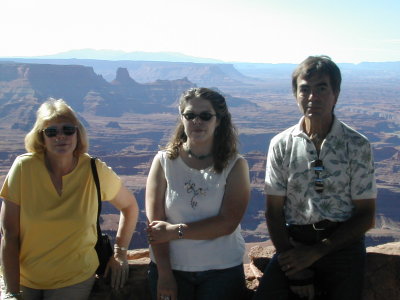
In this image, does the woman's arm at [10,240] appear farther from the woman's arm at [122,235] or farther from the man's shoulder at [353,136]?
the man's shoulder at [353,136]

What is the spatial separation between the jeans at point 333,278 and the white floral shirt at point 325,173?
0.20m

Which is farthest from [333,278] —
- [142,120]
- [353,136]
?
[142,120]

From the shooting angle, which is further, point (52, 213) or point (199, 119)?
point (199, 119)

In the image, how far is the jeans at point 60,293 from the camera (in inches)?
97.0

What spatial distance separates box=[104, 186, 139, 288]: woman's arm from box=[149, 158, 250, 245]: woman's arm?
0.26 metres

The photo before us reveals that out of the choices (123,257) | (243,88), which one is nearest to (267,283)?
(123,257)

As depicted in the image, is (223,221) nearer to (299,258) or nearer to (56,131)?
(299,258)

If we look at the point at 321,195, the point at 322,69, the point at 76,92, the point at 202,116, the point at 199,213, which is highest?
the point at 322,69

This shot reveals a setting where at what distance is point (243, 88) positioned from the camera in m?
179

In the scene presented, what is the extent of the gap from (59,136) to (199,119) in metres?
0.74

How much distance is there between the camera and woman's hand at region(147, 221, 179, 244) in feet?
8.24

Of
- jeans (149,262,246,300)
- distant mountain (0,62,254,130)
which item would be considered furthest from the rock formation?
distant mountain (0,62,254,130)

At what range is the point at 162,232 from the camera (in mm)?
2525

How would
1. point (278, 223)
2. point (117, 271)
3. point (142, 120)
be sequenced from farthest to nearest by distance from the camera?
point (142, 120) → point (117, 271) → point (278, 223)
